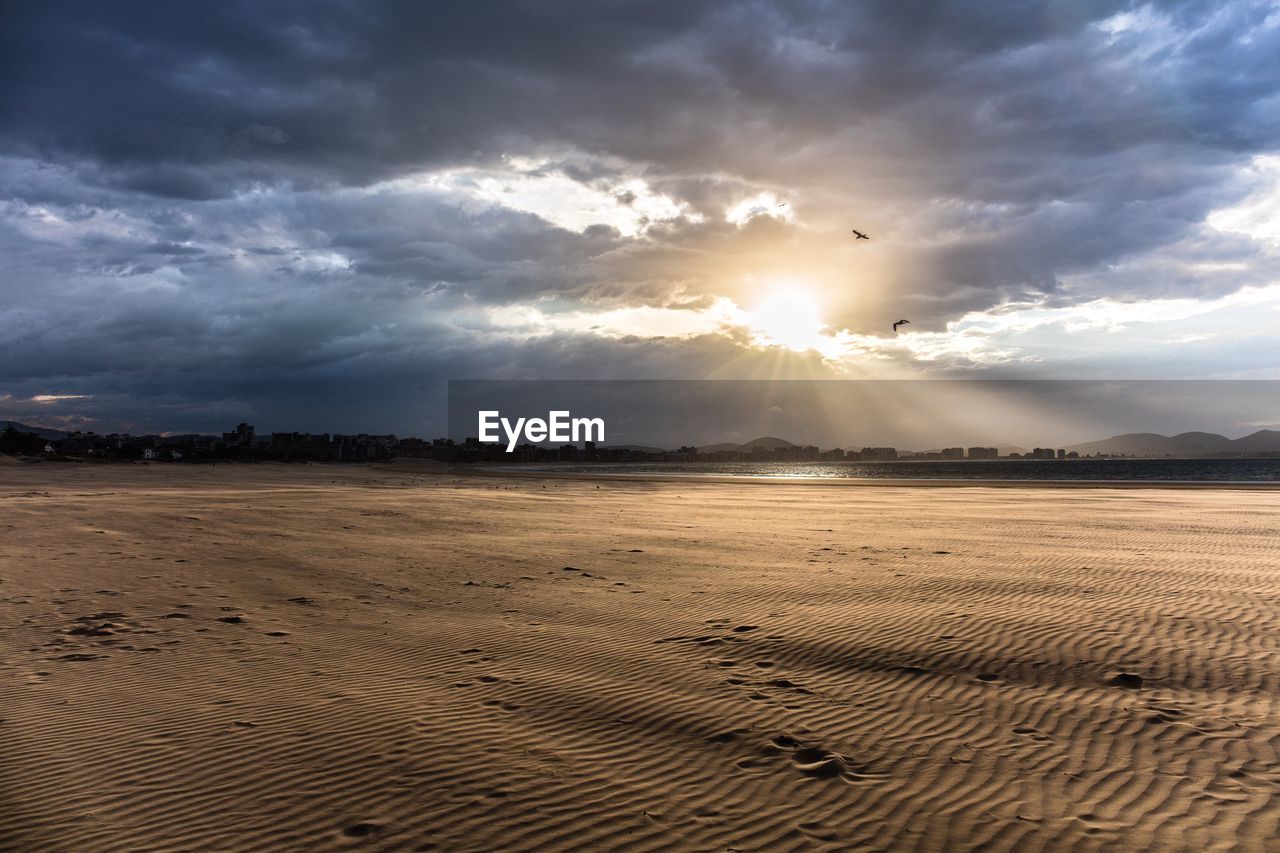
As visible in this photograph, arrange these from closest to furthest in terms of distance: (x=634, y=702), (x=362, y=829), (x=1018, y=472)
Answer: (x=362, y=829)
(x=634, y=702)
(x=1018, y=472)

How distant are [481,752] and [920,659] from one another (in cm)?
569

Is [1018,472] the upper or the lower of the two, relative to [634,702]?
lower

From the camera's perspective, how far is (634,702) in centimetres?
741

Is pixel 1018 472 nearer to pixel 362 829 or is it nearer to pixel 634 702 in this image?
pixel 634 702

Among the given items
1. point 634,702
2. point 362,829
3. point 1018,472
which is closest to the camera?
point 362,829


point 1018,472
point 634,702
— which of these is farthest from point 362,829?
point 1018,472

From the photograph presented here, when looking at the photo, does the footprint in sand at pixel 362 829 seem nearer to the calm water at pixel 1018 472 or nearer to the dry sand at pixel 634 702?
the dry sand at pixel 634 702

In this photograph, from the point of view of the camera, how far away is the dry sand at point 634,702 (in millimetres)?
5148

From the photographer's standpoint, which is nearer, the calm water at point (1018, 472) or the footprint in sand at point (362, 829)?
the footprint in sand at point (362, 829)

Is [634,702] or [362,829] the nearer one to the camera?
[362,829]

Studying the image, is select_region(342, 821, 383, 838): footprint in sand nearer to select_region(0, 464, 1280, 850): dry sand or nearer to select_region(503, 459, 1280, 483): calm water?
select_region(0, 464, 1280, 850): dry sand

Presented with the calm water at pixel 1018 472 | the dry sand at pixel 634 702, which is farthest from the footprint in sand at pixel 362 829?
the calm water at pixel 1018 472

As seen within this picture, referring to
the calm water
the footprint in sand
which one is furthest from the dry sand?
the calm water

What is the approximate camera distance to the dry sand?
16.9 ft
